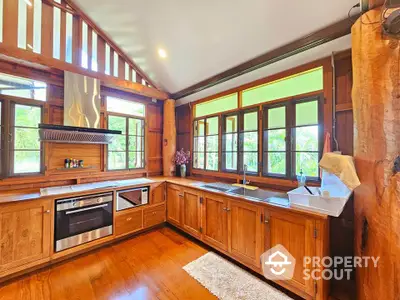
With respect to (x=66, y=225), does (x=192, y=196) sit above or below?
above

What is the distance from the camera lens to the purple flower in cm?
397

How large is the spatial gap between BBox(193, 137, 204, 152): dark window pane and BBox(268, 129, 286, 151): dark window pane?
4.93ft

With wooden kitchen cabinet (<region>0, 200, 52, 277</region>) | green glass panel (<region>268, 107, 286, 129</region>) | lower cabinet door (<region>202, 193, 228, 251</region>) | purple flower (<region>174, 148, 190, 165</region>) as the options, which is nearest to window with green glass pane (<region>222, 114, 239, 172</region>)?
green glass panel (<region>268, 107, 286, 129</region>)

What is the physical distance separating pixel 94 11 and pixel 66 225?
10.7 ft

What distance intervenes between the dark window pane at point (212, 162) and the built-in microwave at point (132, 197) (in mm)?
1250

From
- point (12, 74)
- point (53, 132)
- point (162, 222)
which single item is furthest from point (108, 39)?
point (162, 222)

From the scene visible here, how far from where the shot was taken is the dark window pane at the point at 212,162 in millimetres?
3533

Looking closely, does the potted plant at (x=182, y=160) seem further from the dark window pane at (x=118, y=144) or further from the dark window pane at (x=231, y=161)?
the dark window pane at (x=118, y=144)

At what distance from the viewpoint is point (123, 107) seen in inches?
145

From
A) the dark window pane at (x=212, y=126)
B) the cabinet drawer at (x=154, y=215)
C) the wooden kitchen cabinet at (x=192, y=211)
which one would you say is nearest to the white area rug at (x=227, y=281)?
the wooden kitchen cabinet at (x=192, y=211)

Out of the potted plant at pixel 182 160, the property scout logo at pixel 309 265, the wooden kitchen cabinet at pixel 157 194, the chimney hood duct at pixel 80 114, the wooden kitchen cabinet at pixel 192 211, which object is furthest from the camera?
the potted plant at pixel 182 160

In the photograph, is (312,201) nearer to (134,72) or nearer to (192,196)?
(192,196)

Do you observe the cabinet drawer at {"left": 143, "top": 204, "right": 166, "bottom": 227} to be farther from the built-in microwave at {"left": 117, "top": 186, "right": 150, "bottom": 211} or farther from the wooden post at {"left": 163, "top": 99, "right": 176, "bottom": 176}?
the wooden post at {"left": 163, "top": 99, "right": 176, "bottom": 176}

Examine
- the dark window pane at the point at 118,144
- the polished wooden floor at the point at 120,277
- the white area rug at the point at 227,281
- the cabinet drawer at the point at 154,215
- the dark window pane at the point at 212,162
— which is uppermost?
the dark window pane at the point at 118,144
